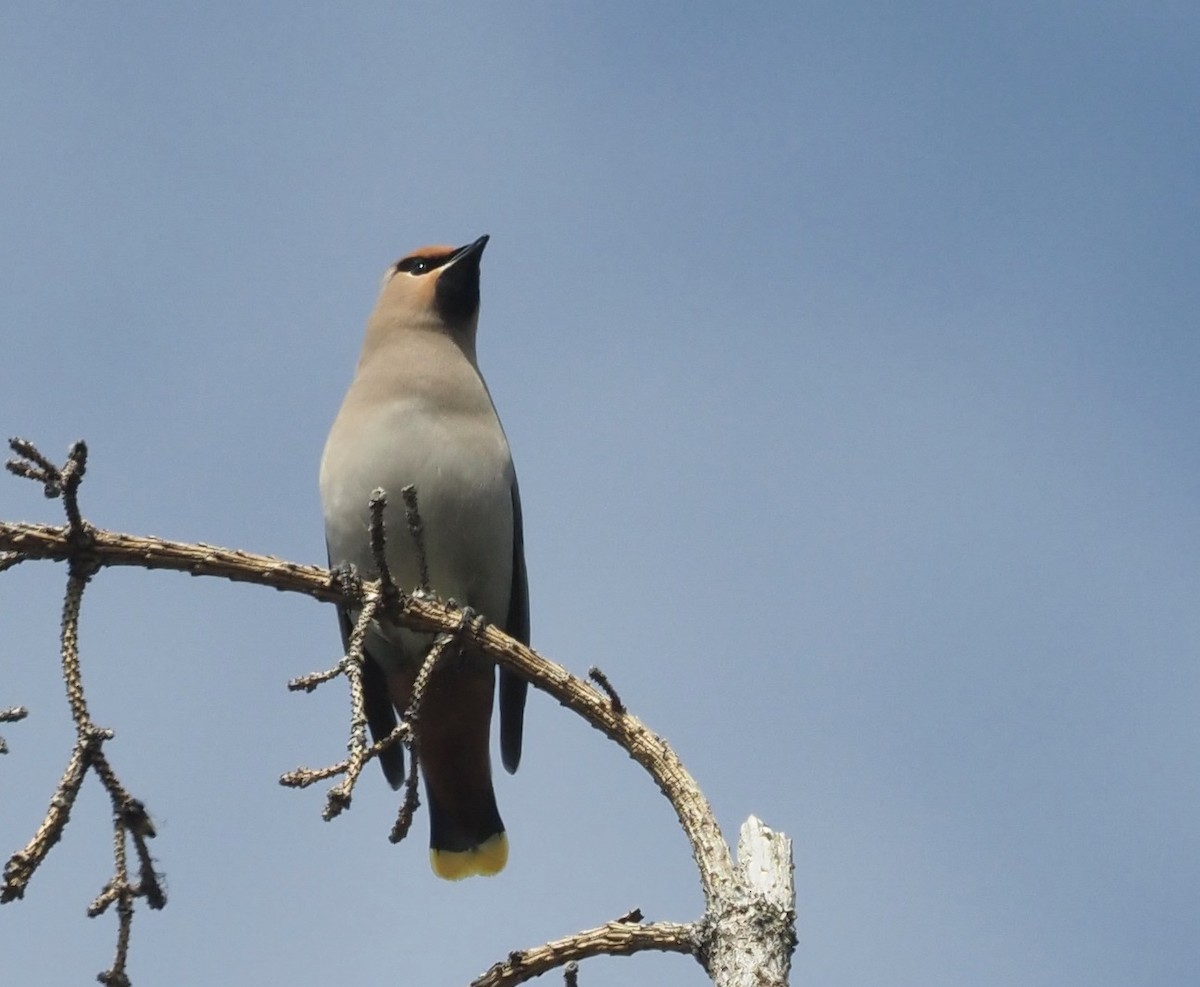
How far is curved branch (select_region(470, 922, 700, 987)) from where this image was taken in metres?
3.09

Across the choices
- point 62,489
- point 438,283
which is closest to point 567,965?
point 62,489

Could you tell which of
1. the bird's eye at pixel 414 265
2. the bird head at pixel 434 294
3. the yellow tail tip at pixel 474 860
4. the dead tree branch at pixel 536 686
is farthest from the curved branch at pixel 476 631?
the bird's eye at pixel 414 265

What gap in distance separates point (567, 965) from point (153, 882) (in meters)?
0.79

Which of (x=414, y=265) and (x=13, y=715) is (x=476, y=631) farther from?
(x=414, y=265)

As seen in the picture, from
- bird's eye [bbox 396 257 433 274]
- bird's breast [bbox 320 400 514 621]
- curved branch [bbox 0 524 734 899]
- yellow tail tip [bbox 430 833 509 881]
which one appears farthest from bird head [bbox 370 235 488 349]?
curved branch [bbox 0 524 734 899]

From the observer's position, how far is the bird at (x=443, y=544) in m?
5.71

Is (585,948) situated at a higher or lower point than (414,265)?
lower

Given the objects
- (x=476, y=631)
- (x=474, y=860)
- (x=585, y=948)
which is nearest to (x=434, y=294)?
(x=474, y=860)

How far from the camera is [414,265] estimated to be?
7527 millimetres

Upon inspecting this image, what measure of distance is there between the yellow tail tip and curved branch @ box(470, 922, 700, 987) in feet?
10.1

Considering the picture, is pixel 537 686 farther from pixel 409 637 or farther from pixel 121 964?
pixel 409 637

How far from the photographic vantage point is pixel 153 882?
2734mm

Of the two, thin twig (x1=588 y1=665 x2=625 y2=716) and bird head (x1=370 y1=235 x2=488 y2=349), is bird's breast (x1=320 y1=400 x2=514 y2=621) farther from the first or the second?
thin twig (x1=588 y1=665 x2=625 y2=716)

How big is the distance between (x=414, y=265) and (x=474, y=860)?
8.83 feet
